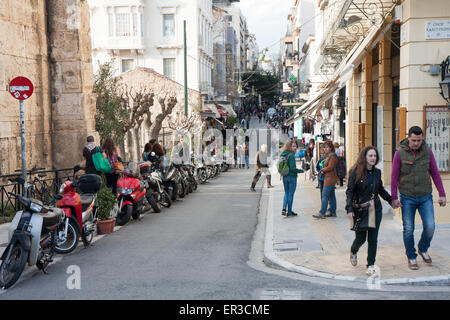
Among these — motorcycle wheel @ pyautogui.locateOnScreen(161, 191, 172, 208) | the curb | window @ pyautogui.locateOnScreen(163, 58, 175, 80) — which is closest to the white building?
window @ pyautogui.locateOnScreen(163, 58, 175, 80)

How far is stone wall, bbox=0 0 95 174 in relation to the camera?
14844 mm

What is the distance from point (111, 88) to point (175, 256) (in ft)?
43.9

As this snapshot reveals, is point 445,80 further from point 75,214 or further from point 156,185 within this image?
point 156,185

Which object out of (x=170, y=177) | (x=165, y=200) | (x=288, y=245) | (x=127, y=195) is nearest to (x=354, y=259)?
(x=288, y=245)

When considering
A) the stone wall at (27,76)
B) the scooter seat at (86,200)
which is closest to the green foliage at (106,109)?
the stone wall at (27,76)

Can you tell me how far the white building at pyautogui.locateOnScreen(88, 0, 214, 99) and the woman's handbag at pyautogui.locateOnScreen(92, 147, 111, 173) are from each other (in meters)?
31.8

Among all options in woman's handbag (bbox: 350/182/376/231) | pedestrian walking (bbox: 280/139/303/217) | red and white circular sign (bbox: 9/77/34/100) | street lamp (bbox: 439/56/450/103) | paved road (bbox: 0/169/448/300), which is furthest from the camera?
pedestrian walking (bbox: 280/139/303/217)

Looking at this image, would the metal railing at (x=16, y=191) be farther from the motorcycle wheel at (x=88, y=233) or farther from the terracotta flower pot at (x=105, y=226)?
the motorcycle wheel at (x=88, y=233)

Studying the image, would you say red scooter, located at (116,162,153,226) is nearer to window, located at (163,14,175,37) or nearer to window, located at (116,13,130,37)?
window, located at (116,13,130,37)

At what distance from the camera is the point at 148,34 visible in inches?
1704

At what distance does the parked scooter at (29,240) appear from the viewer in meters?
6.46

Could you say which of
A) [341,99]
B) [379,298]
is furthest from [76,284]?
[341,99]

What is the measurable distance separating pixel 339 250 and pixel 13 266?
456 centimetres

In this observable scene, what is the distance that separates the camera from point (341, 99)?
23.1 m
